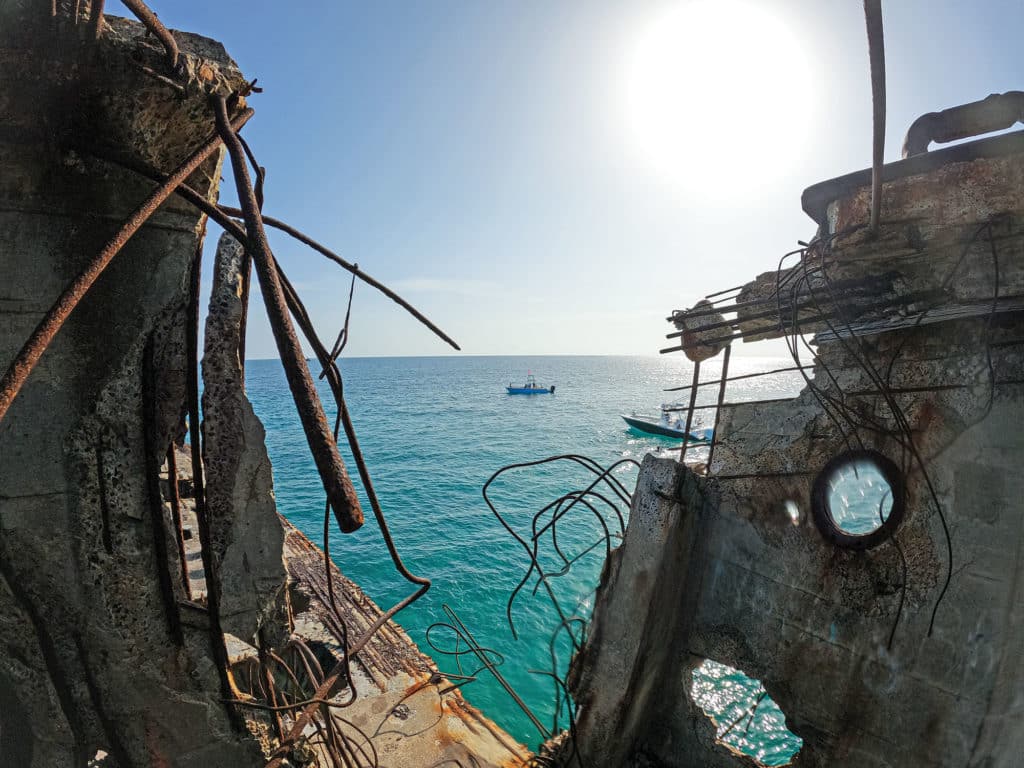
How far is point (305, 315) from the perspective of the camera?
9.18ft

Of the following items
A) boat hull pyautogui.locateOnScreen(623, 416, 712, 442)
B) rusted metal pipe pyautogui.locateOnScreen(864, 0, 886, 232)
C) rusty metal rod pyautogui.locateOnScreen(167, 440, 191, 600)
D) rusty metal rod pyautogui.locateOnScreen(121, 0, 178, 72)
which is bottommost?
boat hull pyautogui.locateOnScreen(623, 416, 712, 442)

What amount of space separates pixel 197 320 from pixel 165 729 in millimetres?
2033

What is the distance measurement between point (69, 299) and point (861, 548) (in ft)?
18.4

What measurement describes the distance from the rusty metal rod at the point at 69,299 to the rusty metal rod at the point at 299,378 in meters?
0.32

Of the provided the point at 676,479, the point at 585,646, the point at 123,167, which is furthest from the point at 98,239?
the point at 585,646

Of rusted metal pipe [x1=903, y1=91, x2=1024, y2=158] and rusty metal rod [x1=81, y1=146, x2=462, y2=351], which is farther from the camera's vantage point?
rusted metal pipe [x1=903, y1=91, x2=1024, y2=158]

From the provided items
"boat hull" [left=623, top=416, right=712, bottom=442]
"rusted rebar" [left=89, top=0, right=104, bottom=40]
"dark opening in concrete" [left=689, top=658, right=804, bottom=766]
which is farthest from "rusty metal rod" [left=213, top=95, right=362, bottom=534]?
"boat hull" [left=623, top=416, right=712, bottom=442]

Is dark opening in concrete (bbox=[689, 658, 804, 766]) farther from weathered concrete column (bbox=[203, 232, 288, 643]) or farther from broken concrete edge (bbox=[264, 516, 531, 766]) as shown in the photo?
weathered concrete column (bbox=[203, 232, 288, 643])

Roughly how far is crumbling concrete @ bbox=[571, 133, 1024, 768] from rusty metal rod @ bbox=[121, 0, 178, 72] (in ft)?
15.1

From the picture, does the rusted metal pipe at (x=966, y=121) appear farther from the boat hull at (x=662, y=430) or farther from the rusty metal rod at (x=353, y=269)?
the boat hull at (x=662, y=430)

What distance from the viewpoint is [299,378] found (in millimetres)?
1407

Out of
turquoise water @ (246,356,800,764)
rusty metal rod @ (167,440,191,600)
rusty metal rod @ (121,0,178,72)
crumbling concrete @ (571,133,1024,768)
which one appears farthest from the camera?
turquoise water @ (246,356,800,764)

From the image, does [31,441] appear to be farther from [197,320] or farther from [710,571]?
[710,571]

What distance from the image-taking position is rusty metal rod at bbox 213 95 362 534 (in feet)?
4.21
